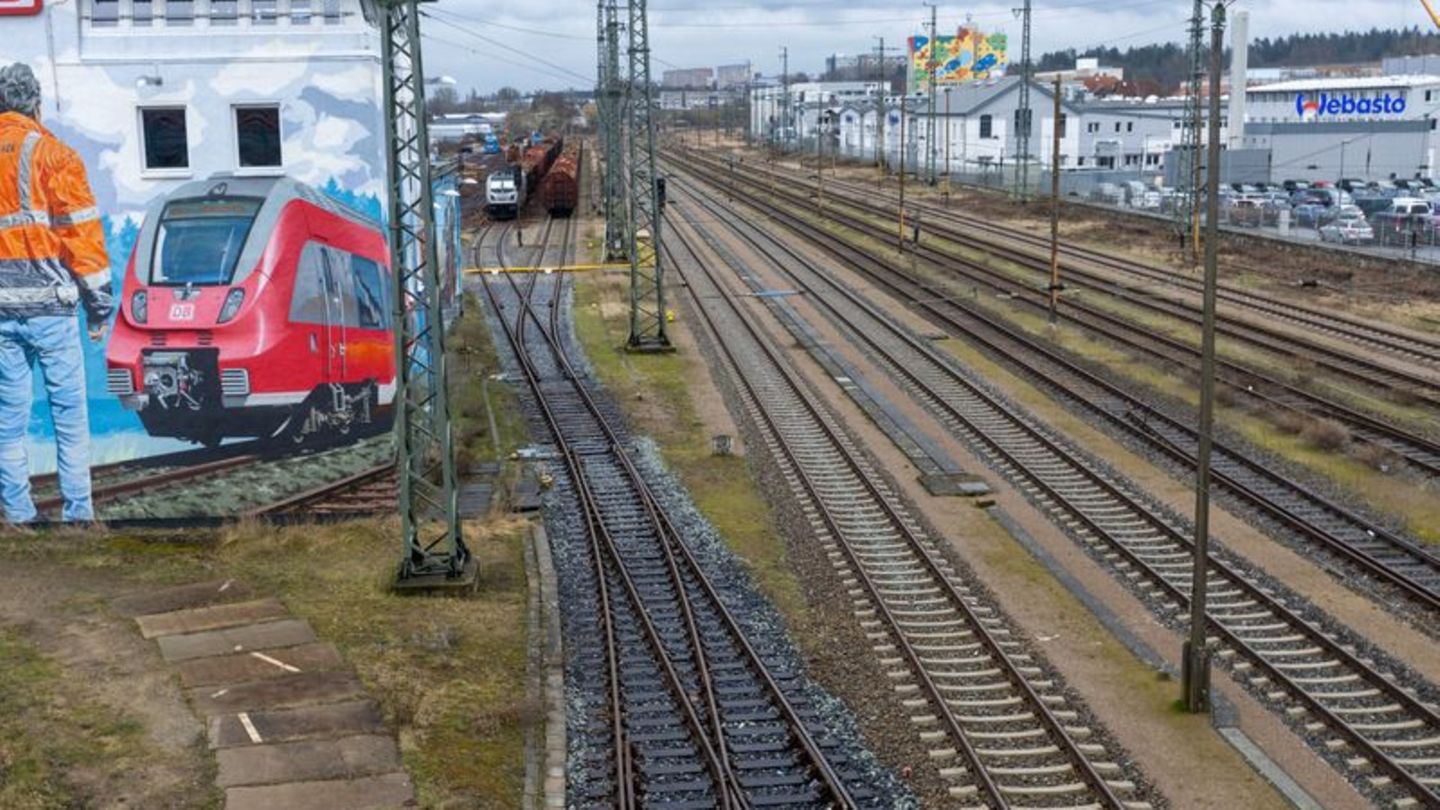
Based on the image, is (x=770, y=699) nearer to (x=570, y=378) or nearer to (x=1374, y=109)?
(x=570, y=378)

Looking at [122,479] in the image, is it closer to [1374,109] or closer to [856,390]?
[856,390]

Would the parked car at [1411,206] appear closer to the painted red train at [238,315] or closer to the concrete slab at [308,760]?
the painted red train at [238,315]

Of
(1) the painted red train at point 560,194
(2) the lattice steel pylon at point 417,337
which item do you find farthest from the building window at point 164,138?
(1) the painted red train at point 560,194

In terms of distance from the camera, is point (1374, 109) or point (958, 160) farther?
point (958, 160)

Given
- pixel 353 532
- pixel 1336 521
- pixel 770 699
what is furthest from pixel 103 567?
pixel 1336 521

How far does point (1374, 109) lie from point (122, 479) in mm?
84262

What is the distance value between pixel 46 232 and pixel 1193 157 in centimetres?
3801

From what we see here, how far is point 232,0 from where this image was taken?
739 inches

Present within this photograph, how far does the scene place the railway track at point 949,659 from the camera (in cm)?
1117

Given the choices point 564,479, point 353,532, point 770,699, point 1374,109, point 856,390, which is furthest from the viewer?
point 1374,109

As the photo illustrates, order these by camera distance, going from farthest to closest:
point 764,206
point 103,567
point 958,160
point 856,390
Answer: point 958,160 < point 764,206 < point 856,390 < point 103,567

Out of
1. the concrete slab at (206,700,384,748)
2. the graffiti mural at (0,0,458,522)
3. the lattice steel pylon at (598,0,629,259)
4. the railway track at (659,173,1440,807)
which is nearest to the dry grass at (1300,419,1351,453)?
the railway track at (659,173,1440,807)

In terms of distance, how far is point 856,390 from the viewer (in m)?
27.8

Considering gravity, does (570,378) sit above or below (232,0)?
below
